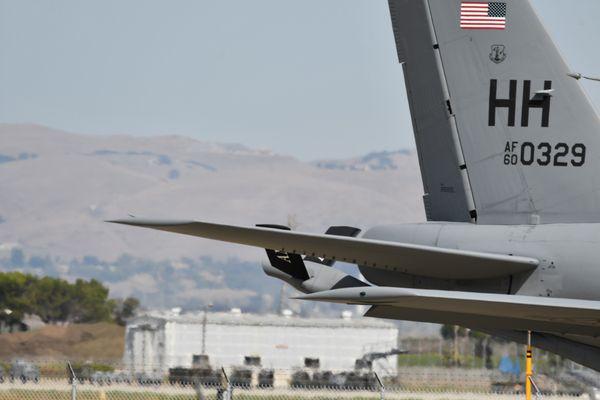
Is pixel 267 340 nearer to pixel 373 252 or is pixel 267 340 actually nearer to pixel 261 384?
pixel 261 384

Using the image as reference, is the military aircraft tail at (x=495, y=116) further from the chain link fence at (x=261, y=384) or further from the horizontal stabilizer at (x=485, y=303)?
the chain link fence at (x=261, y=384)

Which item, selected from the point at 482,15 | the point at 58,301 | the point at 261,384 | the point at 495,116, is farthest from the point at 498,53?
the point at 58,301

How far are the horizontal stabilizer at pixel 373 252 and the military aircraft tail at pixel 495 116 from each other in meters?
1.35

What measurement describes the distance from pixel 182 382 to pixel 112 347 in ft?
95.7

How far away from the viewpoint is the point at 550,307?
13.5 metres

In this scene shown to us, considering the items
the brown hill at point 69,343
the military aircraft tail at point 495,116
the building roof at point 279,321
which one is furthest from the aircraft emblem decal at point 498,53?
the building roof at point 279,321

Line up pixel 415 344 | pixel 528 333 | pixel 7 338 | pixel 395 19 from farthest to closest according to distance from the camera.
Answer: pixel 415 344
pixel 7 338
pixel 395 19
pixel 528 333

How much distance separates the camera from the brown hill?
6919 centimetres

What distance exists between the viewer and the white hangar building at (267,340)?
67.1m

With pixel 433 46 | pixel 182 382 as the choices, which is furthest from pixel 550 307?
pixel 182 382

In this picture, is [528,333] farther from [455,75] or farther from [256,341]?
[256,341]

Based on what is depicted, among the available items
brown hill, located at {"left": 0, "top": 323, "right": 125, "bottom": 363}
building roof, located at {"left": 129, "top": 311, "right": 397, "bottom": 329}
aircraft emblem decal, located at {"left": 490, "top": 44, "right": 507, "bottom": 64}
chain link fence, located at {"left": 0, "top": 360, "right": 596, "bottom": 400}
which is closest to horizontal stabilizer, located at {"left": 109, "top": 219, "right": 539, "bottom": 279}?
aircraft emblem decal, located at {"left": 490, "top": 44, "right": 507, "bottom": 64}

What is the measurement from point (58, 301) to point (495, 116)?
114945mm

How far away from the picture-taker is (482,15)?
16.9 m
